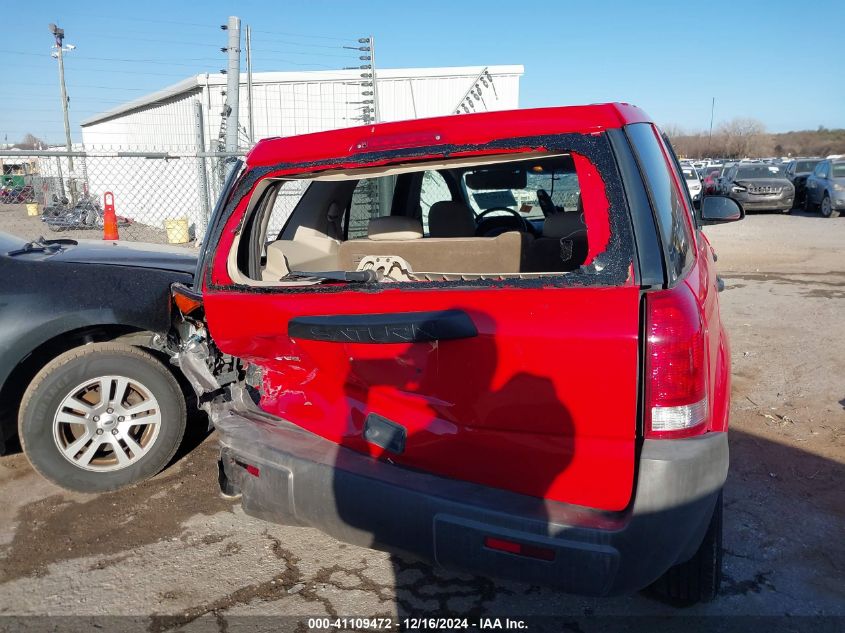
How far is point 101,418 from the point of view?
377 cm

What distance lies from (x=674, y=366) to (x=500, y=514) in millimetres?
710

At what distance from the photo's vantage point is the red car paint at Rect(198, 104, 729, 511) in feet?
7.10

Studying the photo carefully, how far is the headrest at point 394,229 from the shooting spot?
3529 mm

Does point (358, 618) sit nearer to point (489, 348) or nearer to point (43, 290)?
point (489, 348)

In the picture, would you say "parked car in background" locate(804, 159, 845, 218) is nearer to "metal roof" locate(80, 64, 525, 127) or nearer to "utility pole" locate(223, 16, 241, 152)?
"metal roof" locate(80, 64, 525, 127)

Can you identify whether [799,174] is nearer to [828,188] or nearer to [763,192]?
[763,192]

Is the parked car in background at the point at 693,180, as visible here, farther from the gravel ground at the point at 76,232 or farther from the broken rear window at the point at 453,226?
the broken rear window at the point at 453,226

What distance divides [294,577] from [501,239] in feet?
5.80

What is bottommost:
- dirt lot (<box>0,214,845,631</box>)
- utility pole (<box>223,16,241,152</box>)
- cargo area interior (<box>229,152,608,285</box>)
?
dirt lot (<box>0,214,845,631</box>)

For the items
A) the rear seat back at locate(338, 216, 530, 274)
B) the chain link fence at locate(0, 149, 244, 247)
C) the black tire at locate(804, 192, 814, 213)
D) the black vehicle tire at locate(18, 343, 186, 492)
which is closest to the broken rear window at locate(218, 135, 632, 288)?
the rear seat back at locate(338, 216, 530, 274)

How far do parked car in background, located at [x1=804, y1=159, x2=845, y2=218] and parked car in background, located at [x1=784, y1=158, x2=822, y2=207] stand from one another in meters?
0.63

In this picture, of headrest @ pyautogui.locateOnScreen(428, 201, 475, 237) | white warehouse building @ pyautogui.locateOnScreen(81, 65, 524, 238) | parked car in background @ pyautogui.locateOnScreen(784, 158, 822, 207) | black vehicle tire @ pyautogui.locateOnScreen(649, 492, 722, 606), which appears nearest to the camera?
black vehicle tire @ pyautogui.locateOnScreen(649, 492, 722, 606)

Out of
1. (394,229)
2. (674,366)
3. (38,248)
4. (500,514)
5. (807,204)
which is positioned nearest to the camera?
(674,366)

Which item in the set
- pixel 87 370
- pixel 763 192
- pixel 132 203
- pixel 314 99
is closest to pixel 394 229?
pixel 87 370
